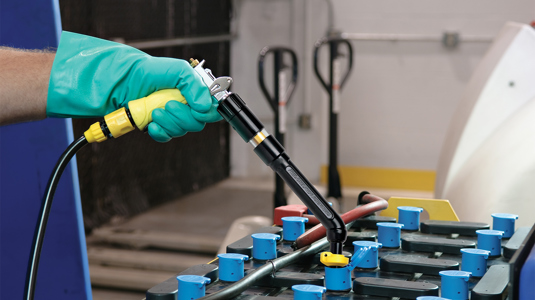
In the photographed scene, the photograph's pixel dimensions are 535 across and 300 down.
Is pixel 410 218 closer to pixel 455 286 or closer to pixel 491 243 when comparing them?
pixel 491 243

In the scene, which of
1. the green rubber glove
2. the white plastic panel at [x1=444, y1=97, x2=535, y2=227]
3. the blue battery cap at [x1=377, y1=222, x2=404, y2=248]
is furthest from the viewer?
the white plastic panel at [x1=444, y1=97, x2=535, y2=227]

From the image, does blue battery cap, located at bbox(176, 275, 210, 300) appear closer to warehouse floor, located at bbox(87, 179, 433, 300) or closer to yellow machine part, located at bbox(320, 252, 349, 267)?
yellow machine part, located at bbox(320, 252, 349, 267)

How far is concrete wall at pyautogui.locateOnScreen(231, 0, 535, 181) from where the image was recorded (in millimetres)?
5848

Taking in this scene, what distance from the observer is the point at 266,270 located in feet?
3.52

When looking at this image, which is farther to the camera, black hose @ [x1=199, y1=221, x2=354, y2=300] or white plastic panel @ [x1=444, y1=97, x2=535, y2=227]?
white plastic panel @ [x1=444, y1=97, x2=535, y2=227]

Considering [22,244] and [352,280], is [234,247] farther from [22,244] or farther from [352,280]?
[22,244]

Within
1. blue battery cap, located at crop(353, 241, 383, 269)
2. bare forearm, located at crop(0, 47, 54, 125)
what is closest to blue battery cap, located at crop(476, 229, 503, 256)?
blue battery cap, located at crop(353, 241, 383, 269)

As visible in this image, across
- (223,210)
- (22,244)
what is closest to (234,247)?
(22,244)

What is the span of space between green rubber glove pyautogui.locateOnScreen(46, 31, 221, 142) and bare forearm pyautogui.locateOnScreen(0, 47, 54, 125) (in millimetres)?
22

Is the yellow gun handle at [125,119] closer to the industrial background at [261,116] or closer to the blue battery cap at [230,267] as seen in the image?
the blue battery cap at [230,267]

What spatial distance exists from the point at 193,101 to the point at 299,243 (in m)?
0.34

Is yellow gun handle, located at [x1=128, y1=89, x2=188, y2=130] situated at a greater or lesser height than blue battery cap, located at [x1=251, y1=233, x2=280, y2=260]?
greater

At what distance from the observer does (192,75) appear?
1.14m

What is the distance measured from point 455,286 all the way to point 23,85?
34.0 inches
